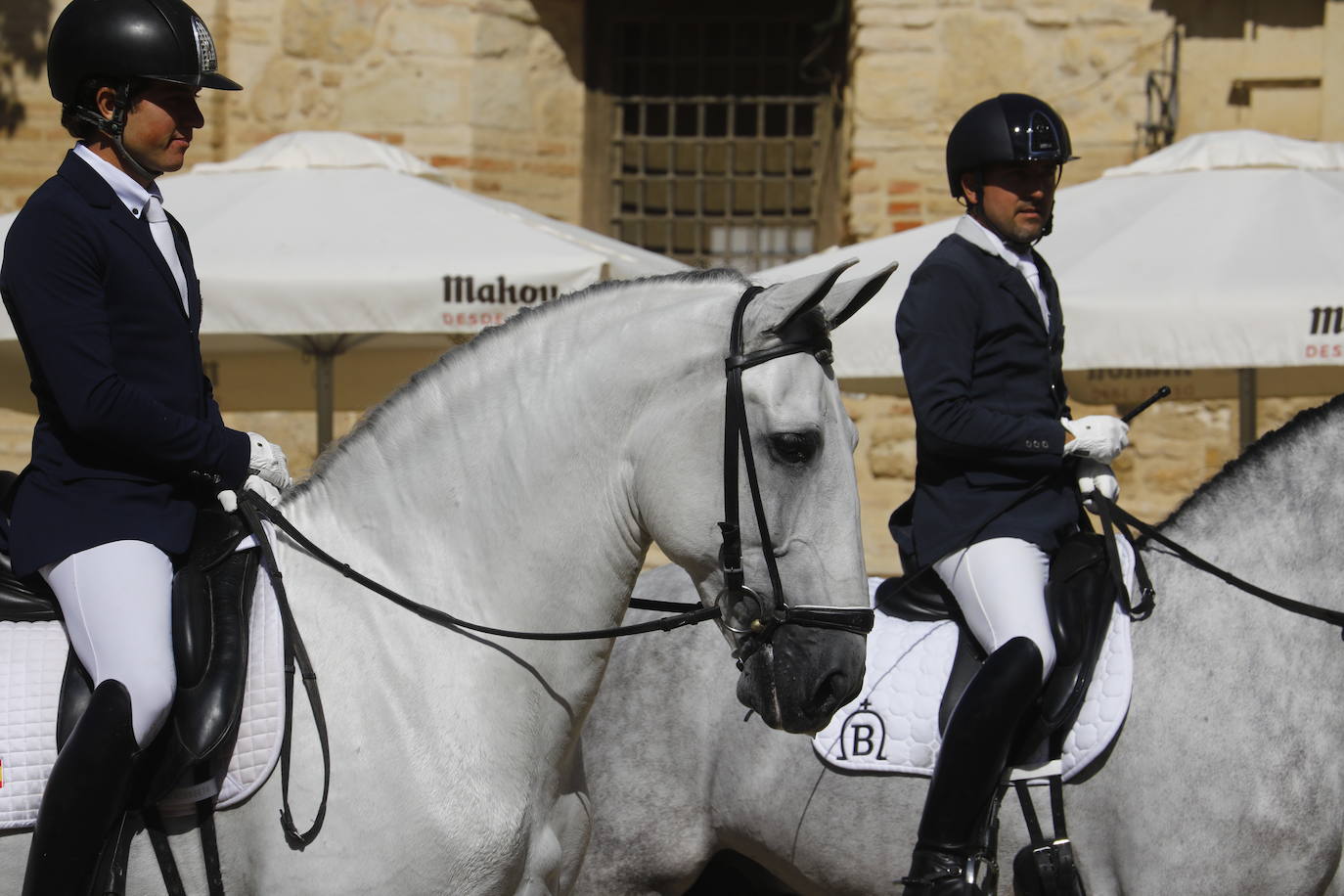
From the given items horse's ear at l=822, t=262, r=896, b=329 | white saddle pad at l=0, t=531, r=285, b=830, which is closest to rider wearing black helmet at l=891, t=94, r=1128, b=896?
horse's ear at l=822, t=262, r=896, b=329

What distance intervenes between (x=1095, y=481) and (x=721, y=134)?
6506 millimetres

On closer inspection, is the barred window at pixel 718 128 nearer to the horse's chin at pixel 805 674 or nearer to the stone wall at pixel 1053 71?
the stone wall at pixel 1053 71

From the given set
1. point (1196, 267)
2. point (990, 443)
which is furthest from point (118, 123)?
point (1196, 267)

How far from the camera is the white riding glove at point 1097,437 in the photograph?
3504 mm

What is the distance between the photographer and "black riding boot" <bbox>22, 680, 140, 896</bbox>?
2367 millimetres

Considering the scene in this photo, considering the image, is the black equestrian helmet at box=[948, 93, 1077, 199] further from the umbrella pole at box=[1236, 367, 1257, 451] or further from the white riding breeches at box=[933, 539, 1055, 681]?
the umbrella pole at box=[1236, 367, 1257, 451]

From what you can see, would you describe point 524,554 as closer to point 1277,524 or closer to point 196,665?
point 196,665

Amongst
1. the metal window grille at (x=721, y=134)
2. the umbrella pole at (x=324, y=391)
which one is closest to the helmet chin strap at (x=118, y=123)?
the umbrella pole at (x=324, y=391)

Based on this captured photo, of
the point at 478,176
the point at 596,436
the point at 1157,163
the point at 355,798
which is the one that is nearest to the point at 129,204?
the point at 596,436

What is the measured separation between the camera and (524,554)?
265cm

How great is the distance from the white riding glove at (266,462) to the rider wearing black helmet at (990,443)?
61.2 inches

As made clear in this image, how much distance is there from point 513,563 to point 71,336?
864 millimetres

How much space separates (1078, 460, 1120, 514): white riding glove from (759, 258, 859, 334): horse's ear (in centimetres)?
140

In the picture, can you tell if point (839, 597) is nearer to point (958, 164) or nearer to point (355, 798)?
point (355, 798)
